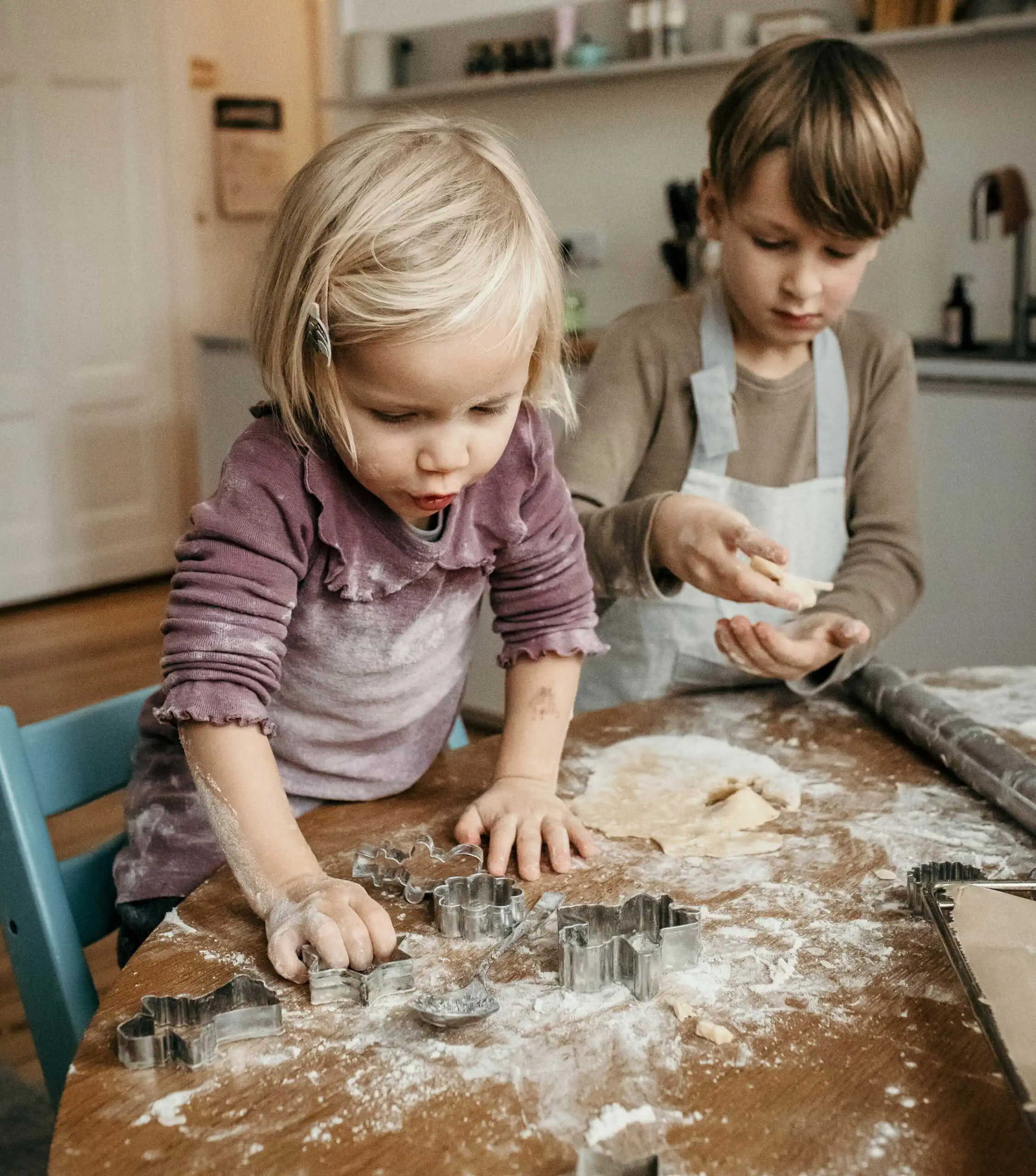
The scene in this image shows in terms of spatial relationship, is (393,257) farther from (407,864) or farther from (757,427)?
(757,427)

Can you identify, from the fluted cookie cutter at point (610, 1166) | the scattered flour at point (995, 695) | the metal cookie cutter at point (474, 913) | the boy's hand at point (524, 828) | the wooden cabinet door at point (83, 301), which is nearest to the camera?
the fluted cookie cutter at point (610, 1166)

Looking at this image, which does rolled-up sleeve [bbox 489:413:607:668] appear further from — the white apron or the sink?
the sink

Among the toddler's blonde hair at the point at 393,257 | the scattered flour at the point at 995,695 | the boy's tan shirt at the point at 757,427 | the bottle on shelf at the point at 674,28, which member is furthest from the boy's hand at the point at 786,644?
the bottle on shelf at the point at 674,28

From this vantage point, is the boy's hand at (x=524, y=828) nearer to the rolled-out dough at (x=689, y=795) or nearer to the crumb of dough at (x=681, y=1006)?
the rolled-out dough at (x=689, y=795)

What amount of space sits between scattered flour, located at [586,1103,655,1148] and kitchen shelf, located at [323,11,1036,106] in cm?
241

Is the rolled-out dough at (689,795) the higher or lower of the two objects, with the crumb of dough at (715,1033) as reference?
lower

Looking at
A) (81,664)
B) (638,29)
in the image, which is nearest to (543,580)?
(638,29)

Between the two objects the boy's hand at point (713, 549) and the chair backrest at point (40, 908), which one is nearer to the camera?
the chair backrest at point (40, 908)

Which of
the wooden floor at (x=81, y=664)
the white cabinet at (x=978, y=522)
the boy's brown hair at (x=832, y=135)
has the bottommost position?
the wooden floor at (x=81, y=664)

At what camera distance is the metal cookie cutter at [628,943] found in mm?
695

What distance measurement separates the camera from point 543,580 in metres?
1.07

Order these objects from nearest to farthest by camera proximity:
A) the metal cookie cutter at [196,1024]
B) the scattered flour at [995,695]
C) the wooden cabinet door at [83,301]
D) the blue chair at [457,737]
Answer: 1. the metal cookie cutter at [196,1024]
2. the scattered flour at [995,695]
3. the blue chair at [457,737]
4. the wooden cabinet door at [83,301]

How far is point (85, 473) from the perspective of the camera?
4629 millimetres

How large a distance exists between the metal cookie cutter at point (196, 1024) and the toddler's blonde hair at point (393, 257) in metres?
0.37
